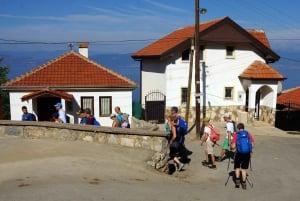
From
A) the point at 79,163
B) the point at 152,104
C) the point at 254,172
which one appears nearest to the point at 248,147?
the point at 254,172

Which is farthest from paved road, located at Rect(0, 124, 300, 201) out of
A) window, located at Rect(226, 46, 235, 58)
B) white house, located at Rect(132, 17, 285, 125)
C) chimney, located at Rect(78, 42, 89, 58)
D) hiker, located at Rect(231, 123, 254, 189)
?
window, located at Rect(226, 46, 235, 58)

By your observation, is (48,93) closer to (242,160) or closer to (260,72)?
(242,160)

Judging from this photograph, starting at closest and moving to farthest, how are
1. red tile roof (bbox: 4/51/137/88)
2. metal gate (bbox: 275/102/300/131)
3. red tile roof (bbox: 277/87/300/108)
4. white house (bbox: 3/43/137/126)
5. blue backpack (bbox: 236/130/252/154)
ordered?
blue backpack (bbox: 236/130/252/154)
white house (bbox: 3/43/137/126)
red tile roof (bbox: 4/51/137/88)
metal gate (bbox: 275/102/300/131)
red tile roof (bbox: 277/87/300/108)

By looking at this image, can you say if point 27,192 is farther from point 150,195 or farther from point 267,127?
point 267,127

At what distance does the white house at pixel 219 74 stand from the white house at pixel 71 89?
361cm

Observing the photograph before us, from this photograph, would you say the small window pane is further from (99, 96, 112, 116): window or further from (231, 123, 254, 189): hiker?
(231, 123, 254, 189): hiker

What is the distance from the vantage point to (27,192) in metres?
6.87

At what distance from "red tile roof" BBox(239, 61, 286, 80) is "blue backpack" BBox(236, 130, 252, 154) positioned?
15187 mm

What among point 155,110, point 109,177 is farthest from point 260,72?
point 109,177

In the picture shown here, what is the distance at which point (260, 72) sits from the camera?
2470 centimetres

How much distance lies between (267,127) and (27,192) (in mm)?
19737

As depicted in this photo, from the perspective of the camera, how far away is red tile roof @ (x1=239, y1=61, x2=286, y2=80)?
24.4m

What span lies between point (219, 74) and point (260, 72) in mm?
2654

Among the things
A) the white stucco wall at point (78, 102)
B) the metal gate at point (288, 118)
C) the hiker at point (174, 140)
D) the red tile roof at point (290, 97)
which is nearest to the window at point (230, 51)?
the metal gate at point (288, 118)
